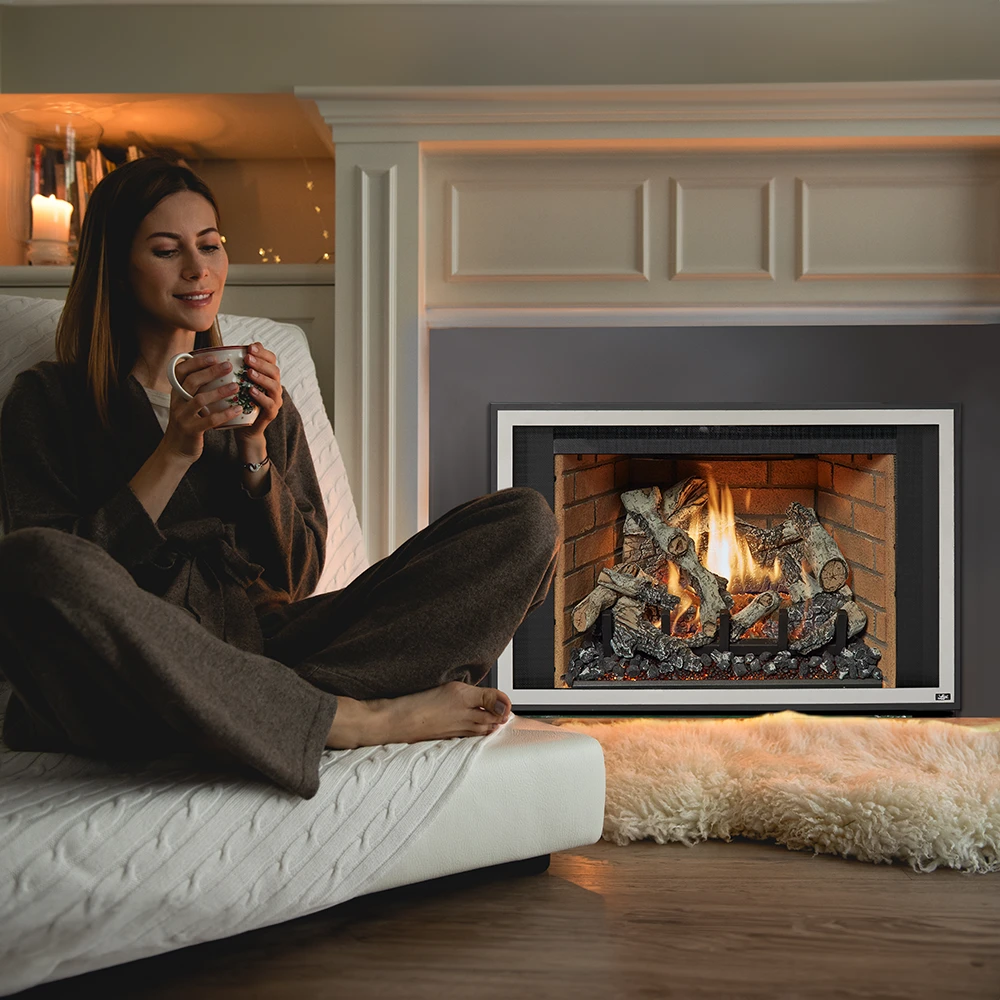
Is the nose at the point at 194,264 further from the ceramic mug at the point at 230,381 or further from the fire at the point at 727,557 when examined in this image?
the fire at the point at 727,557

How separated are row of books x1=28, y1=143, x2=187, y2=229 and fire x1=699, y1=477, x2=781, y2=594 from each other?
1580 millimetres

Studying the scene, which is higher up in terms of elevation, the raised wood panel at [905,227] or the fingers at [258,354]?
the raised wood panel at [905,227]

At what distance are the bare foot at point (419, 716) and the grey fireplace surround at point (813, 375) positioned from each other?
93 cm

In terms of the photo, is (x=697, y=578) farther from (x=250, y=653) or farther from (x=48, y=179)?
(x=48, y=179)

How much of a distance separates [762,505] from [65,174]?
1.78m

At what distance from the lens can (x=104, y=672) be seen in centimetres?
94

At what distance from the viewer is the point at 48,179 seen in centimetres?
221

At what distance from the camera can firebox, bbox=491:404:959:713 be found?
2.06 m

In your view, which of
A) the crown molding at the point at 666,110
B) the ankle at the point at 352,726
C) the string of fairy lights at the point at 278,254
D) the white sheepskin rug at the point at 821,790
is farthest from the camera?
the string of fairy lights at the point at 278,254

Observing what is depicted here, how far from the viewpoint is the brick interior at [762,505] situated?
83.0 inches

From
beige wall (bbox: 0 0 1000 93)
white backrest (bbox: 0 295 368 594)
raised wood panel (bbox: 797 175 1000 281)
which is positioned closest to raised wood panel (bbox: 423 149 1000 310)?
raised wood panel (bbox: 797 175 1000 281)

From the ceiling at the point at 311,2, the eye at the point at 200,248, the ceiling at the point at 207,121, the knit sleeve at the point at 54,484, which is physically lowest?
the knit sleeve at the point at 54,484

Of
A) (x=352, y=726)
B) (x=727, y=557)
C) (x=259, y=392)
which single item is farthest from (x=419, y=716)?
(x=727, y=557)

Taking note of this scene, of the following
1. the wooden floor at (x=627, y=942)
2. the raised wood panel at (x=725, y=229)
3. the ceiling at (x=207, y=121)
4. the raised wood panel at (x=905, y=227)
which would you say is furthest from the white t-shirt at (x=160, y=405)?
the raised wood panel at (x=905, y=227)
